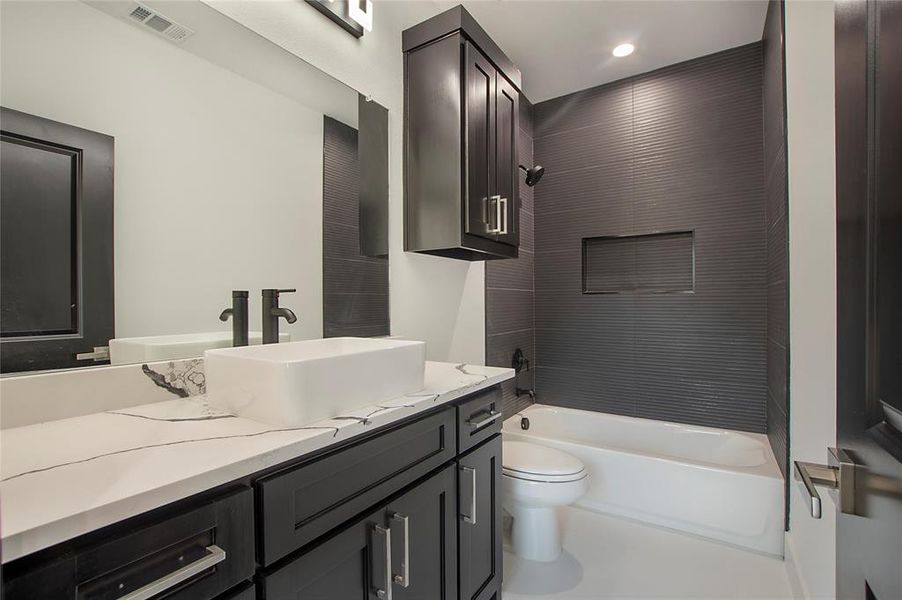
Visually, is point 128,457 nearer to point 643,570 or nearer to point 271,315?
point 271,315

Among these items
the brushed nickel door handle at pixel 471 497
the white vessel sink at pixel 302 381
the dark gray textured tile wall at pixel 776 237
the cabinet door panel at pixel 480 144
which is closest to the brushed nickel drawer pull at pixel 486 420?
the brushed nickel door handle at pixel 471 497

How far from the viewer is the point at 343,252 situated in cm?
158

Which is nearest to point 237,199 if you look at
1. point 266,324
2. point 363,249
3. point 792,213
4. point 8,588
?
point 266,324

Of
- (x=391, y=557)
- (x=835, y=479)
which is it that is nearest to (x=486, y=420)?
(x=391, y=557)

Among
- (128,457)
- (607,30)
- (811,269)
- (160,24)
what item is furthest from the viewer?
(607,30)

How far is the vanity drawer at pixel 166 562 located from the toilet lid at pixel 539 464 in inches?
54.1

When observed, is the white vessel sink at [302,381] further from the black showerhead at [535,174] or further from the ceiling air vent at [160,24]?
the black showerhead at [535,174]

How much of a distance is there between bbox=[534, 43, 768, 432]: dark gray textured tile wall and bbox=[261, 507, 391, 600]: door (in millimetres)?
2294

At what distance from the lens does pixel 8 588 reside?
45cm

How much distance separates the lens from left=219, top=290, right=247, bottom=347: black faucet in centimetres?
117

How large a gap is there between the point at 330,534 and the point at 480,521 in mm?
688

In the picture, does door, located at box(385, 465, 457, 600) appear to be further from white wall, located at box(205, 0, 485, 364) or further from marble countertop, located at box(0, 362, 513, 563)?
white wall, located at box(205, 0, 485, 364)

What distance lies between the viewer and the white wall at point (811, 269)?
1403mm

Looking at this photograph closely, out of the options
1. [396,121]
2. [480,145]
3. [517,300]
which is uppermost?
[396,121]
